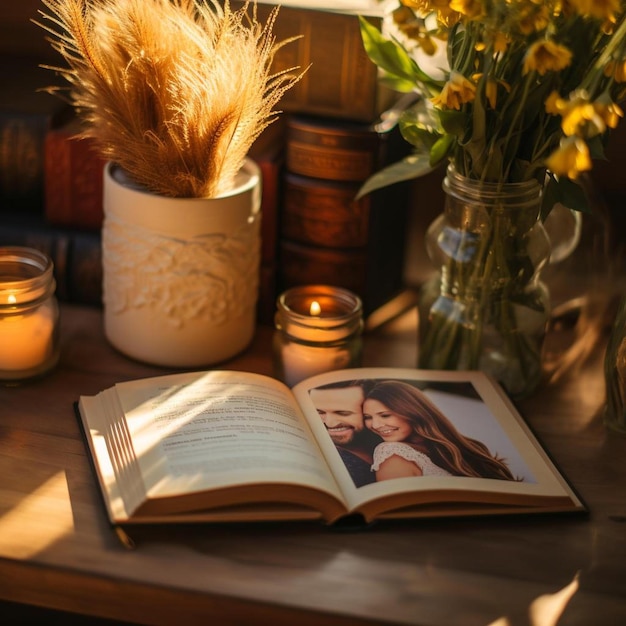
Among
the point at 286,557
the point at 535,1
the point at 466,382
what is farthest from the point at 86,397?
the point at 535,1

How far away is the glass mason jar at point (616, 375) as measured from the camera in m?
0.92

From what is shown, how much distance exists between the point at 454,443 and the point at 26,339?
1.41 ft

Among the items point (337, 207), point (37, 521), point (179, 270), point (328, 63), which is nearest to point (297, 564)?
point (37, 521)

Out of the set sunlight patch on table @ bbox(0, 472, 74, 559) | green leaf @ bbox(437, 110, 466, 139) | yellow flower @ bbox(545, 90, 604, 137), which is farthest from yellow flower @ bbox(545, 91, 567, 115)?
sunlight patch on table @ bbox(0, 472, 74, 559)

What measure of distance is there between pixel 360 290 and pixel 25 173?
413mm

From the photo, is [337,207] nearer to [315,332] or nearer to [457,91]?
[315,332]

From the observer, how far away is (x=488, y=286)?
934 millimetres

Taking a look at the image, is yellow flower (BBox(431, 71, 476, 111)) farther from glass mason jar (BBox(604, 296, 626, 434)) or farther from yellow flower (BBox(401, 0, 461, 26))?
glass mason jar (BBox(604, 296, 626, 434))

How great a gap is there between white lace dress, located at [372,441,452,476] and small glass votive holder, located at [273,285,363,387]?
144 millimetres

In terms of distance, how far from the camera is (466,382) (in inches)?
37.4

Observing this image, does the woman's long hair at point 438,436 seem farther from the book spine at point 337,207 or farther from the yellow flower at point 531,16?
the yellow flower at point 531,16

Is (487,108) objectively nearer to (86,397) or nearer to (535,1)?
(535,1)

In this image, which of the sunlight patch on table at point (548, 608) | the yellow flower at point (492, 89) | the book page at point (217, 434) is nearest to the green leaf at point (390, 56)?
the yellow flower at point (492, 89)

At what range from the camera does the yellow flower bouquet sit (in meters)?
0.73
